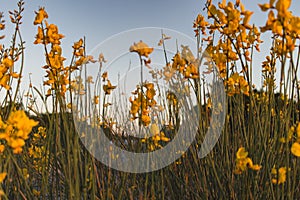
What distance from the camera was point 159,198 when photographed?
6.37 ft

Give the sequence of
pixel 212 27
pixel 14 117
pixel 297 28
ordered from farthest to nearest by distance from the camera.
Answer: pixel 212 27 → pixel 297 28 → pixel 14 117

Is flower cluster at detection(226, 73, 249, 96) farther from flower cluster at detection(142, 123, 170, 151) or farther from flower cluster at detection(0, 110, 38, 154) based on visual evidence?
flower cluster at detection(0, 110, 38, 154)

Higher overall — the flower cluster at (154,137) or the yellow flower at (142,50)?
the yellow flower at (142,50)

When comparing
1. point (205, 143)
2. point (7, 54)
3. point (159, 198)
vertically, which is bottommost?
point (159, 198)

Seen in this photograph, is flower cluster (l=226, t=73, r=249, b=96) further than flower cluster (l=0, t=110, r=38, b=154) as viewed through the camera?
Yes

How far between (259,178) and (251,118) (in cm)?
30

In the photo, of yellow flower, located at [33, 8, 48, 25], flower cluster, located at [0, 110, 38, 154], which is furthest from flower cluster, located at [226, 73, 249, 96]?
flower cluster, located at [0, 110, 38, 154]

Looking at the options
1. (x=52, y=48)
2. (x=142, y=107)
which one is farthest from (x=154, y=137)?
(x=52, y=48)

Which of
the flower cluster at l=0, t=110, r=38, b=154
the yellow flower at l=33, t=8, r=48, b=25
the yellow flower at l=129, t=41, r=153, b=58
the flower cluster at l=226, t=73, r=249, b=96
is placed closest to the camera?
the flower cluster at l=0, t=110, r=38, b=154

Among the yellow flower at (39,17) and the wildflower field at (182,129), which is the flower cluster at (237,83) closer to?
the wildflower field at (182,129)

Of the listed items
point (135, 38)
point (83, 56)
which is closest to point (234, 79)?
point (135, 38)

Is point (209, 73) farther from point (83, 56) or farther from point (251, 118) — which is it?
point (83, 56)

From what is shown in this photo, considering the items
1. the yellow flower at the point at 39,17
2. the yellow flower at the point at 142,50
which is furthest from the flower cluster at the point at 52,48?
the yellow flower at the point at 142,50

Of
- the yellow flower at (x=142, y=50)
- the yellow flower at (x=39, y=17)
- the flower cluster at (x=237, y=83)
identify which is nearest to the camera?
the yellow flower at (x=142, y=50)
